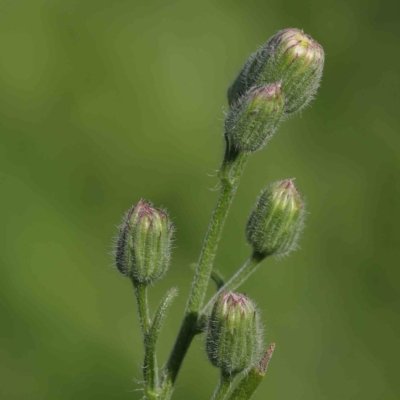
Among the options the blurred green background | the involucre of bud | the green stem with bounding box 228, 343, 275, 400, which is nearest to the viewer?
the green stem with bounding box 228, 343, 275, 400

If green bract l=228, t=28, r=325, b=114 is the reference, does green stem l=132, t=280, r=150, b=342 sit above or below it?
below

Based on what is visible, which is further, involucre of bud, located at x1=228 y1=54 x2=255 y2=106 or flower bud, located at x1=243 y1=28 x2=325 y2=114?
involucre of bud, located at x1=228 y1=54 x2=255 y2=106

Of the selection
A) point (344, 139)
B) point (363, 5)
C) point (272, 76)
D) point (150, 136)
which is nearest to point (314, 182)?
point (344, 139)

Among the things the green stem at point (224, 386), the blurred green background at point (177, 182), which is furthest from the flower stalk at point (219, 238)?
the blurred green background at point (177, 182)

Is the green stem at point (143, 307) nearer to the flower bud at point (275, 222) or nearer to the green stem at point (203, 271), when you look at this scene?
the green stem at point (203, 271)

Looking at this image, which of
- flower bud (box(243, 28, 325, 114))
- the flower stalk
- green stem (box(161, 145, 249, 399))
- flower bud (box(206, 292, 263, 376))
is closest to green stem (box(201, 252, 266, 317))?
the flower stalk

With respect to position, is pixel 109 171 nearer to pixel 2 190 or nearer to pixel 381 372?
pixel 2 190

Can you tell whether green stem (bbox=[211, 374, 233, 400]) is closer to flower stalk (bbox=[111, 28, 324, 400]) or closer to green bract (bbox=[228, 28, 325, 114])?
flower stalk (bbox=[111, 28, 324, 400])

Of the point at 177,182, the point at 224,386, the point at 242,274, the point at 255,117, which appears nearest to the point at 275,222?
the point at 242,274
